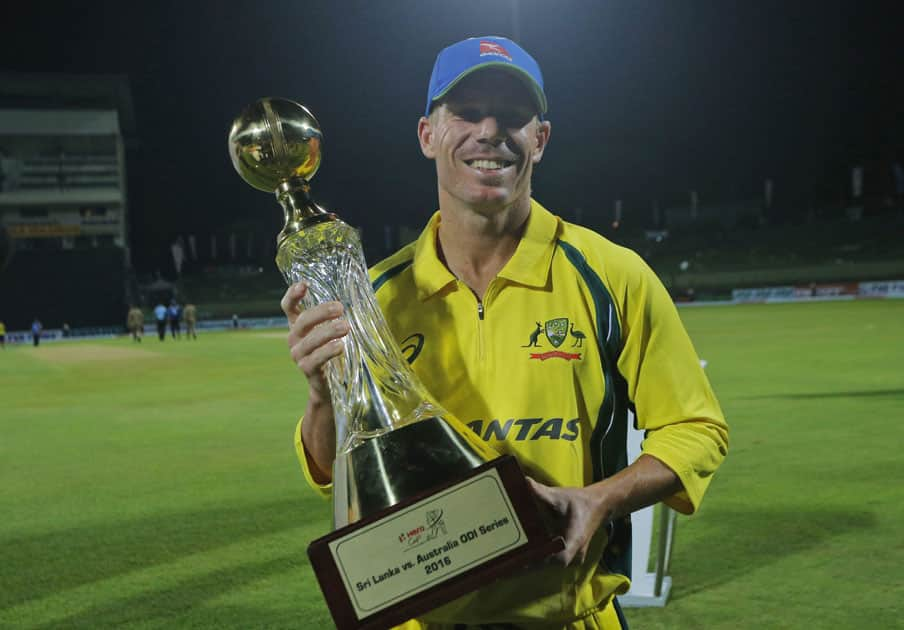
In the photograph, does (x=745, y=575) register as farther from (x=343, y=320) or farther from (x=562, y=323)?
(x=343, y=320)

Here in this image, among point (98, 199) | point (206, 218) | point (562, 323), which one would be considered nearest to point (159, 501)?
point (562, 323)

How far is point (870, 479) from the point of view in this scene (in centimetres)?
667

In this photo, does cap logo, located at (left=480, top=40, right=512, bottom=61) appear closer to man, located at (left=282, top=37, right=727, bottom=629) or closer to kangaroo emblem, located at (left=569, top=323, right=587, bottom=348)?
man, located at (left=282, top=37, right=727, bottom=629)

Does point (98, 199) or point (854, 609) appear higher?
point (98, 199)

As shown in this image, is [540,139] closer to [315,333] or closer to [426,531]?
[315,333]

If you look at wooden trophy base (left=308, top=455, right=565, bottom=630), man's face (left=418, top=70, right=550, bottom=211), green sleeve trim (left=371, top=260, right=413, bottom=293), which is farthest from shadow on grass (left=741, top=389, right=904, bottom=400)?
wooden trophy base (left=308, top=455, right=565, bottom=630)

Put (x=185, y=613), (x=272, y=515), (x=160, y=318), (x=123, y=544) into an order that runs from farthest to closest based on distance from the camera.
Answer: (x=160, y=318)
(x=272, y=515)
(x=123, y=544)
(x=185, y=613)

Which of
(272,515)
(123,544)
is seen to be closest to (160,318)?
(272,515)

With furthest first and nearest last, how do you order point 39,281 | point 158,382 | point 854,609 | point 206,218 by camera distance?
1. point 206,218
2. point 39,281
3. point 158,382
4. point 854,609

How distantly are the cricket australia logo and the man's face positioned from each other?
0.26m

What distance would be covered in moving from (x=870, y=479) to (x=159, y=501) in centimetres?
532

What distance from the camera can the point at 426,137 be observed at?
76.9 inches

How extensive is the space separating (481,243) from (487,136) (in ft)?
0.92

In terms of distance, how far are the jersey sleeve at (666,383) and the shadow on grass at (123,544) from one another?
3.93 meters
